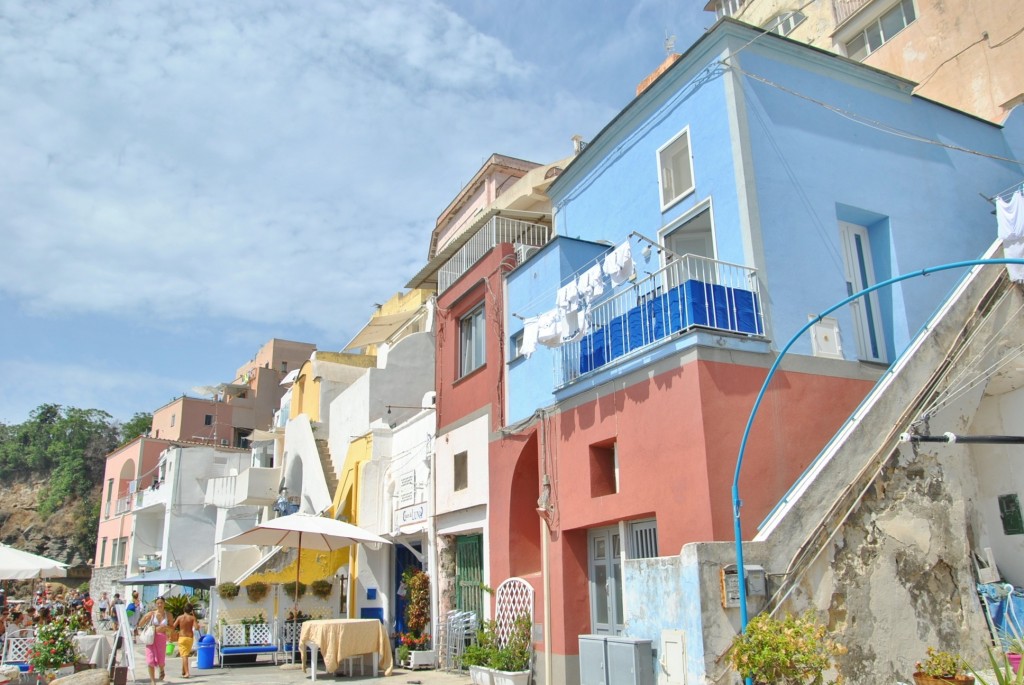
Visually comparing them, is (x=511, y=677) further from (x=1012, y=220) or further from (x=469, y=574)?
(x=1012, y=220)

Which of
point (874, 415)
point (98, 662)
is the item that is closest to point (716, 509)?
point (874, 415)

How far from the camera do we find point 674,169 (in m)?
14.2

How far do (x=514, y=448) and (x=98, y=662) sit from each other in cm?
989

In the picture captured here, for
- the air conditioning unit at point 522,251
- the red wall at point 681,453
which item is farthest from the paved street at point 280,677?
the air conditioning unit at point 522,251

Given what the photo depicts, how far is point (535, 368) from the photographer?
14.9 meters

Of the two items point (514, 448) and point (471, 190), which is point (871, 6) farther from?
point (471, 190)

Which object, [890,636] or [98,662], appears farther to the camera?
[98,662]

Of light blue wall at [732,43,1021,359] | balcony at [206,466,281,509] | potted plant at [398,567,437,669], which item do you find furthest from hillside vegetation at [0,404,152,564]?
light blue wall at [732,43,1021,359]

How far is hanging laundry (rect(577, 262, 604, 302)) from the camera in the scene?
1266cm

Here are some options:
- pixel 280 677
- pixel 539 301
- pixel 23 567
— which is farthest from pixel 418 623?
pixel 23 567

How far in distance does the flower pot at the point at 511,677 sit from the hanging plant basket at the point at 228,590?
11.0 meters

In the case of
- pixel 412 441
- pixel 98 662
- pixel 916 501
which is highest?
pixel 412 441

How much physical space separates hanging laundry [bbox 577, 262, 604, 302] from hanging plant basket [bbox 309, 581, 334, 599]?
13.6 metres

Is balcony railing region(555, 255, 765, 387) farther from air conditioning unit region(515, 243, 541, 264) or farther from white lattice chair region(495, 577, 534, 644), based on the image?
white lattice chair region(495, 577, 534, 644)
